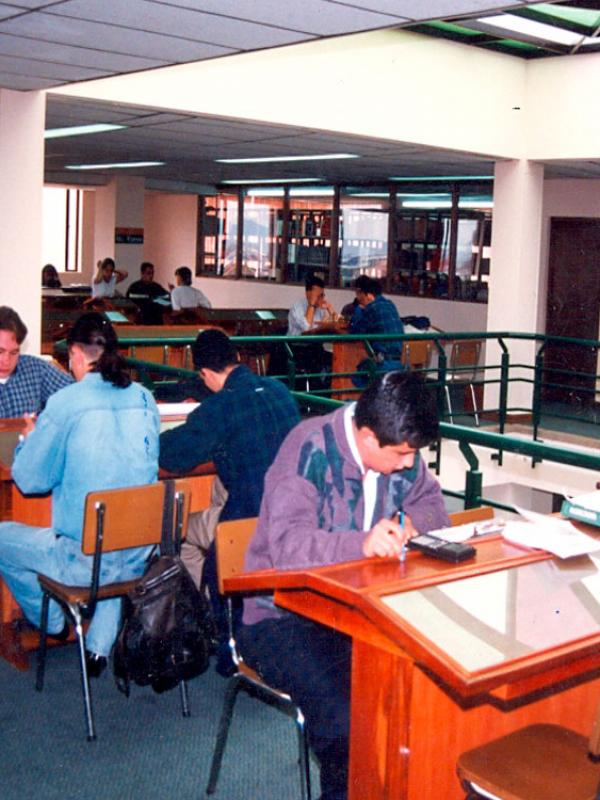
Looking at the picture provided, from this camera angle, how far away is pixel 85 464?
3.47m

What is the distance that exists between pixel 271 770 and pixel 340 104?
6102 millimetres

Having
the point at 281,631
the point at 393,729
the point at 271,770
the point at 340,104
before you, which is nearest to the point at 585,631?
the point at 393,729

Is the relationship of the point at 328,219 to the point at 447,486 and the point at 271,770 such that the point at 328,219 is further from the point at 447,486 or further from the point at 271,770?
the point at 271,770

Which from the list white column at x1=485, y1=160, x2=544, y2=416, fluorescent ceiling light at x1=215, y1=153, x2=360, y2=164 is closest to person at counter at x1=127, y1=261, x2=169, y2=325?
fluorescent ceiling light at x1=215, y1=153, x2=360, y2=164

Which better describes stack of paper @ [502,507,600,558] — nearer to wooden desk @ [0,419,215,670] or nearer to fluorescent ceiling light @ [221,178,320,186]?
wooden desk @ [0,419,215,670]

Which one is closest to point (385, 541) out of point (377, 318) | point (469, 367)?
point (377, 318)

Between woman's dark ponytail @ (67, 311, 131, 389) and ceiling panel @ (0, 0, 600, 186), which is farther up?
ceiling panel @ (0, 0, 600, 186)

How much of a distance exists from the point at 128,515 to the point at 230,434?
17.0 inches

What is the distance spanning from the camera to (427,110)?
28.9 ft

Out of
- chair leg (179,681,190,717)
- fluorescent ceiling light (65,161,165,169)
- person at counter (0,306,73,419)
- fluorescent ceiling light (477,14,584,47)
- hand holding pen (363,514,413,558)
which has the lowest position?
chair leg (179,681,190,717)

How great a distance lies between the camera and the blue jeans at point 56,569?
349 centimetres

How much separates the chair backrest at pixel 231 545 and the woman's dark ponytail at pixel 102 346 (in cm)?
87

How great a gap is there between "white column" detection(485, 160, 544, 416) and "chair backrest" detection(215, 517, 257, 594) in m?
7.46

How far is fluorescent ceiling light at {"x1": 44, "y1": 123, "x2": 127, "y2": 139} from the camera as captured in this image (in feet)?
29.9
